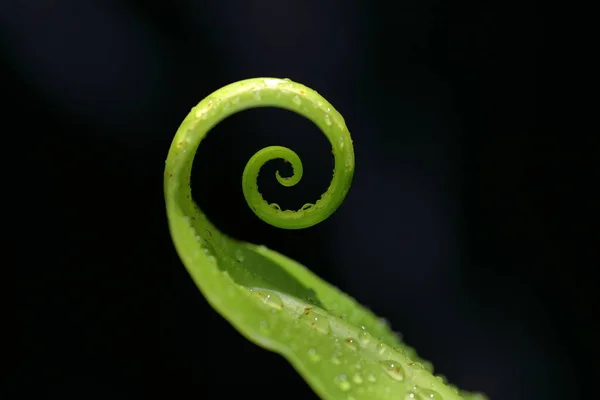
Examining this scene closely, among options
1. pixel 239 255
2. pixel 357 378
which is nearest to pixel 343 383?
pixel 357 378

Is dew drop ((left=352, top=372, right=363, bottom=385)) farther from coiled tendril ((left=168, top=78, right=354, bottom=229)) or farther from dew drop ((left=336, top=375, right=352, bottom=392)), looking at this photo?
coiled tendril ((left=168, top=78, right=354, bottom=229))

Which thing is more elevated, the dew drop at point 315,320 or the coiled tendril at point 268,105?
the coiled tendril at point 268,105

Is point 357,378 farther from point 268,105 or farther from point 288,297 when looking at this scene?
point 268,105

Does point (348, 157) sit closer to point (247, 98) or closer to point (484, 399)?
point (247, 98)

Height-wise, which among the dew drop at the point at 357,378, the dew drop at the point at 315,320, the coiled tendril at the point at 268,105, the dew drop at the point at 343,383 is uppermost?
the coiled tendril at the point at 268,105

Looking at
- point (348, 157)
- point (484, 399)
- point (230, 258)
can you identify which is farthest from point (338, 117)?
point (484, 399)

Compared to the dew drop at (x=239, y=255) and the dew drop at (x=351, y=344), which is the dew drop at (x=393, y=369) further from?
the dew drop at (x=239, y=255)

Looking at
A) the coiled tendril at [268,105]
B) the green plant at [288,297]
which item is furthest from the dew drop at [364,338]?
the coiled tendril at [268,105]
